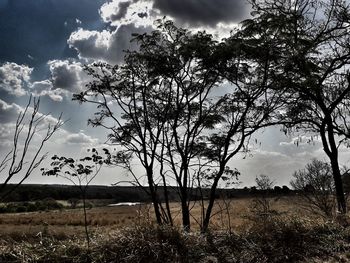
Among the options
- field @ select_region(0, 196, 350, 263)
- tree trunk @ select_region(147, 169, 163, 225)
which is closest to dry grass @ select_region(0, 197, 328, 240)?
field @ select_region(0, 196, 350, 263)

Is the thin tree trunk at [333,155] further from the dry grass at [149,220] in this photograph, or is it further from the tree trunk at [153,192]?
the tree trunk at [153,192]

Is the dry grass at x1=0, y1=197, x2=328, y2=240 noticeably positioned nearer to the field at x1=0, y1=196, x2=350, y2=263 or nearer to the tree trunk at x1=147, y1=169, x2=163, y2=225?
the field at x1=0, y1=196, x2=350, y2=263

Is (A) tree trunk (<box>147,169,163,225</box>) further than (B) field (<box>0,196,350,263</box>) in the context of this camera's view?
Yes

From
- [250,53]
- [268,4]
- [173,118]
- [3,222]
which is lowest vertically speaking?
[3,222]

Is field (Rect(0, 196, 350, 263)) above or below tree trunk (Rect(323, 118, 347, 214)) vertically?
below

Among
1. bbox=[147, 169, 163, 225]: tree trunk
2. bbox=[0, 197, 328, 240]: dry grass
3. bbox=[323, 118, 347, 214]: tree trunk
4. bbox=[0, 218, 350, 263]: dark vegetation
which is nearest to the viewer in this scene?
bbox=[0, 218, 350, 263]: dark vegetation

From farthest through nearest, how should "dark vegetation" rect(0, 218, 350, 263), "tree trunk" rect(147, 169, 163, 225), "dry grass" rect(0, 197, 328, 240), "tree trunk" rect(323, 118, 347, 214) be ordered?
"tree trunk" rect(323, 118, 347, 214) < "tree trunk" rect(147, 169, 163, 225) < "dry grass" rect(0, 197, 328, 240) < "dark vegetation" rect(0, 218, 350, 263)

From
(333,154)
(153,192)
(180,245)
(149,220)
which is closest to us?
(180,245)

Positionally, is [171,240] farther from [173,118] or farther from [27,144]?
[173,118]

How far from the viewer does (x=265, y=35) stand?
12.6 metres

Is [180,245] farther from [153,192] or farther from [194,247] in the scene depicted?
[153,192]

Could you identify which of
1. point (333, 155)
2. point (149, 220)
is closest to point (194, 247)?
point (149, 220)

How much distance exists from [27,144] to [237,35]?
9.69 meters

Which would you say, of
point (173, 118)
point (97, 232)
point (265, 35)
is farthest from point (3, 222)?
point (97, 232)
